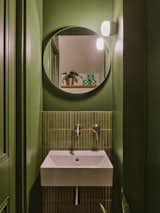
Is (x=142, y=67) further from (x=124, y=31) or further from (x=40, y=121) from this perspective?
(x=40, y=121)

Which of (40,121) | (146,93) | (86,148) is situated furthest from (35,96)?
(146,93)

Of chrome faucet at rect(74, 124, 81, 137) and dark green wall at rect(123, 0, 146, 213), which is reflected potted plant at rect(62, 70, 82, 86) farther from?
dark green wall at rect(123, 0, 146, 213)

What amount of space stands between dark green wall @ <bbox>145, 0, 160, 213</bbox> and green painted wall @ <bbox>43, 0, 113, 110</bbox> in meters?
1.13

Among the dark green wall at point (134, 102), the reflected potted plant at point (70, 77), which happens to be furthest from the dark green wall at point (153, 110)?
the reflected potted plant at point (70, 77)

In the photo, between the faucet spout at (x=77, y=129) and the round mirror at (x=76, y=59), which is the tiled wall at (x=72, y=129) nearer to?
the faucet spout at (x=77, y=129)

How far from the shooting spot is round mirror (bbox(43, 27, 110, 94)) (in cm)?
245

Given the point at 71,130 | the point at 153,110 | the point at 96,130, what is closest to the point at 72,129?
the point at 71,130

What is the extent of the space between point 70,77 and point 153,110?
131 centimetres

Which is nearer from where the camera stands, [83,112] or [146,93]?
[146,93]

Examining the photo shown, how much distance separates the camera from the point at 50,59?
2467 millimetres

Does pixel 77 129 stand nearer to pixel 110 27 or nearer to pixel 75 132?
pixel 75 132

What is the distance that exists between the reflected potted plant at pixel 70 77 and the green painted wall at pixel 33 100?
232 millimetres

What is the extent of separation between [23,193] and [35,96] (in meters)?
0.76

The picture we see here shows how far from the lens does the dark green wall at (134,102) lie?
1499 mm
